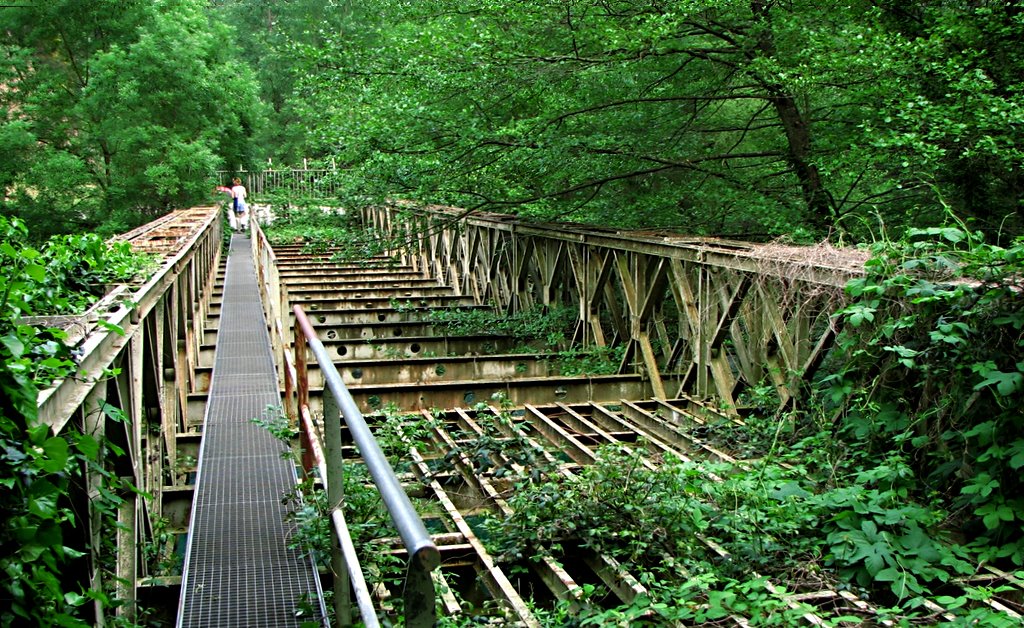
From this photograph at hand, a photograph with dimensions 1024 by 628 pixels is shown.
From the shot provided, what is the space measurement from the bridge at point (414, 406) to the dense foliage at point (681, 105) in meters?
1.43

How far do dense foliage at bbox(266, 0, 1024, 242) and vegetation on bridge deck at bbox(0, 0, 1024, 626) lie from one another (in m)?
0.05

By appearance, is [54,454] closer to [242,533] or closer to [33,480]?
[33,480]

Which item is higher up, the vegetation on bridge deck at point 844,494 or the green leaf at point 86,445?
the green leaf at point 86,445

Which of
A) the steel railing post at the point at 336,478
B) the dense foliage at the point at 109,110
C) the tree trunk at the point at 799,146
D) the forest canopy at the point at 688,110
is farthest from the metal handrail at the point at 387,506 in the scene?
the dense foliage at the point at 109,110

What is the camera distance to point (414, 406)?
9602 mm

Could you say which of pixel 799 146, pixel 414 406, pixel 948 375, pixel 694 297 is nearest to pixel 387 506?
pixel 948 375

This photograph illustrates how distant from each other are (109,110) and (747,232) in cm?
2689

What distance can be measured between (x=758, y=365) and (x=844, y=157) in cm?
332

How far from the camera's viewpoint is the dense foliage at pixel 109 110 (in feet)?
104

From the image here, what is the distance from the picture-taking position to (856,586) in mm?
4984

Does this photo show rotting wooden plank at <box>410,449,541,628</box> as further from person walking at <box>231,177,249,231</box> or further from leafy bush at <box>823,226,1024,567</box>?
person walking at <box>231,177,249,231</box>

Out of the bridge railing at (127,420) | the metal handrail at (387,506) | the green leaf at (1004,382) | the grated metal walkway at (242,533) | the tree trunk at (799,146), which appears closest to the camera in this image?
the metal handrail at (387,506)

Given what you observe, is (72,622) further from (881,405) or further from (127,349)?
(881,405)

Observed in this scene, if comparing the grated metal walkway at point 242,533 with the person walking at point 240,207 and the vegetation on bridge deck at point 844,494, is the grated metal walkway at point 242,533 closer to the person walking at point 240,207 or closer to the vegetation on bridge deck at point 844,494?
the vegetation on bridge deck at point 844,494
